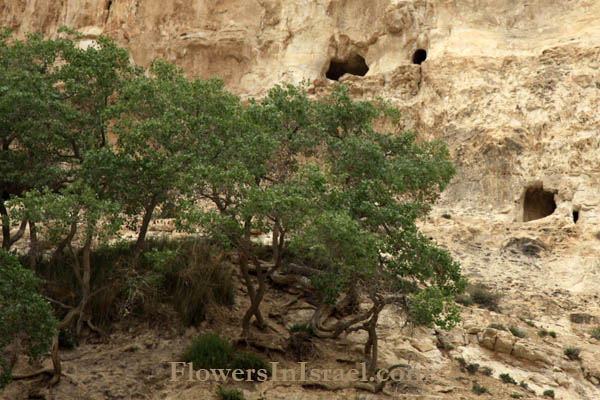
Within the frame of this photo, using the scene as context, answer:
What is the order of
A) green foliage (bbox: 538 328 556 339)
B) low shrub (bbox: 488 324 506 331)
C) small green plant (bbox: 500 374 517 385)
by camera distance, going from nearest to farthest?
small green plant (bbox: 500 374 517 385), low shrub (bbox: 488 324 506 331), green foliage (bbox: 538 328 556 339)

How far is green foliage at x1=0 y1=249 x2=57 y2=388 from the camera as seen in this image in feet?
26.1

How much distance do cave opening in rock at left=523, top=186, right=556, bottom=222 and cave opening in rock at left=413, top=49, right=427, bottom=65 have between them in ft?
22.7

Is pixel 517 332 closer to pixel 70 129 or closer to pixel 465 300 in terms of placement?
pixel 465 300

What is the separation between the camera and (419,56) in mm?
23266

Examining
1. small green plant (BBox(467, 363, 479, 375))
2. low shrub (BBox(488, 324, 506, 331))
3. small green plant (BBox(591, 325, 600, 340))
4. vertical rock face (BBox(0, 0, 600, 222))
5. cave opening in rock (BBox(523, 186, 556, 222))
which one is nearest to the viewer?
small green plant (BBox(467, 363, 479, 375))

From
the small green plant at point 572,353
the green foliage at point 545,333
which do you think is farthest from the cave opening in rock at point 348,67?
the small green plant at point 572,353

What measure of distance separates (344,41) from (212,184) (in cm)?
1572

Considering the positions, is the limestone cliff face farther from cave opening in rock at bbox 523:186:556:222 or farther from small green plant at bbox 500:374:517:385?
small green plant at bbox 500:374:517:385

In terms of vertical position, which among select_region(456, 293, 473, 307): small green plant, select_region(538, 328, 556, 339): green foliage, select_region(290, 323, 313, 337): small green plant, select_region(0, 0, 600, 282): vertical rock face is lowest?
select_region(290, 323, 313, 337): small green plant

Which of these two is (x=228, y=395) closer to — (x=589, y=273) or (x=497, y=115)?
(x=589, y=273)

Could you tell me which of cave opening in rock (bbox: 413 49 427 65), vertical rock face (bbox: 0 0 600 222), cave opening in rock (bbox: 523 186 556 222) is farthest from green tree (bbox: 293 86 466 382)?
cave opening in rock (bbox: 413 49 427 65)

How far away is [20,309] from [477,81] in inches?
640

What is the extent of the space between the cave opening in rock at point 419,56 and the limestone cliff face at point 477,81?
335mm

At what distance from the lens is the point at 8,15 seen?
28.5 m
